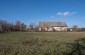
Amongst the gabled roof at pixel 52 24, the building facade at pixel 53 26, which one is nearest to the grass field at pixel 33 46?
the building facade at pixel 53 26

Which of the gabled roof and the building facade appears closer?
the building facade

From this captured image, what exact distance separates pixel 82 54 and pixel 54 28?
81.2 m

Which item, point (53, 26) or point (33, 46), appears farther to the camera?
point (53, 26)

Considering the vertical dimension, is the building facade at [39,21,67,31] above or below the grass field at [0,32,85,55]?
above

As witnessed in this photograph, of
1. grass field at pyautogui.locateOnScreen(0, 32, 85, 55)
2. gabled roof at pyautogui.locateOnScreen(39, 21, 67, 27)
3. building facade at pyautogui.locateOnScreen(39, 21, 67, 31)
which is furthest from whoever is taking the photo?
gabled roof at pyautogui.locateOnScreen(39, 21, 67, 27)

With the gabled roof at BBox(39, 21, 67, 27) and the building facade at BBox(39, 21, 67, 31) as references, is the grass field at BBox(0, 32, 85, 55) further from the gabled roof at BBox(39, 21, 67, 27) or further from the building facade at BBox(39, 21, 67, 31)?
the gabled roof at BBox(39, 21, 67, 27)

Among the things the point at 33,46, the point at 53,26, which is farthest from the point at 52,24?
the point at 33,46

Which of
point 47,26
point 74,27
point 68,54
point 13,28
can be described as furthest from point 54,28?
point 68,54

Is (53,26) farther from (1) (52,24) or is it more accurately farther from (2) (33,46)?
(2) (33,46)

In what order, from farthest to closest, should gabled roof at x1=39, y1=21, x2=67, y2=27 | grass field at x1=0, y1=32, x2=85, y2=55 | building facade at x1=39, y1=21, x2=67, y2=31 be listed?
gabled roof at x1=39, y1=21, x2=67, y2=27 → building facade at x1=39, y1=21, x2=67, y2=31 → grass field at x1=0, y1=32, x2=85, y2=55

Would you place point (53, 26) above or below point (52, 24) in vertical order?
below

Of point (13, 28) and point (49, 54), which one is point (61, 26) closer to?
point (13, 28)

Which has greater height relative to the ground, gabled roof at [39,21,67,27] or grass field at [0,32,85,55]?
gabled roof at [39,21,67,27]

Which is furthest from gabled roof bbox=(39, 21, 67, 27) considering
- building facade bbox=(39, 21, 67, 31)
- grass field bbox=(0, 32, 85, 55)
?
grass field bbox=(0, 32, 85, 55)
